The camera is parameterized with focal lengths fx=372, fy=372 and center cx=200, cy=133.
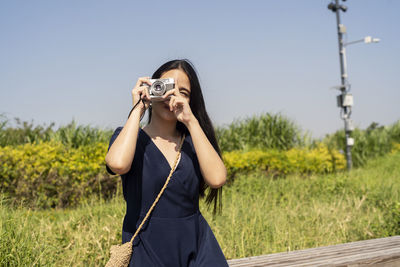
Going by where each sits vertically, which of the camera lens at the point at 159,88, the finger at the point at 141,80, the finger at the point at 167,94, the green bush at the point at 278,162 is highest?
the finger at the point at 141,80

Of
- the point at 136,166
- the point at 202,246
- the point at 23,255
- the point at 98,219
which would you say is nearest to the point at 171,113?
the point at 136,166

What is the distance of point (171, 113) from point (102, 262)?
2.17m

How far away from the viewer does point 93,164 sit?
659 centimetres

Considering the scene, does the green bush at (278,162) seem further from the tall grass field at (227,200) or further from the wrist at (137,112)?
the wrist at (137,112)

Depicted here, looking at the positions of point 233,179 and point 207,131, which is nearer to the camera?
point 207,131

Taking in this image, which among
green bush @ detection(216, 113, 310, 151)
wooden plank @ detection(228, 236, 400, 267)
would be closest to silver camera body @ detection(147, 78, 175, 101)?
wooden plank @ detection(228, 236, 400, 267)

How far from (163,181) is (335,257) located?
1.65 m

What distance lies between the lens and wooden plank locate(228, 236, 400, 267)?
104 inches

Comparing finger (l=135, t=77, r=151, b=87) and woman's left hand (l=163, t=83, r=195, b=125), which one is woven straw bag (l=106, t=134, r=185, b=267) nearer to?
woman's left hand (l=163, t=83, r=195, b=125)

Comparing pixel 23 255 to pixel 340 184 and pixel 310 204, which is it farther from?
pixel 340 184

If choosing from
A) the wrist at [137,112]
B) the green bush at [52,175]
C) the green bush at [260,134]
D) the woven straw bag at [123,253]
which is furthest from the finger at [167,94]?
the green bush at [260,134]

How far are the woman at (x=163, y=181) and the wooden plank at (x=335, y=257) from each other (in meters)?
0.88

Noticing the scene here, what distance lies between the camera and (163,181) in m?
1.83

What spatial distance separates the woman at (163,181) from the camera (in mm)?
1788
